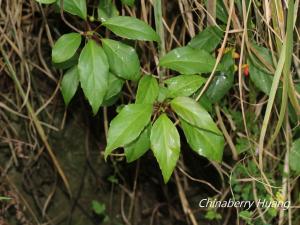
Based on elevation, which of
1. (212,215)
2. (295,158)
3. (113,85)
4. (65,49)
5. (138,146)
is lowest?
(212,215)

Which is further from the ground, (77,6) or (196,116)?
(77,6)

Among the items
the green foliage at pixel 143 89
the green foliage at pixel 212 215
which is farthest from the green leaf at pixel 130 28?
the green foliage at pixel 212 215

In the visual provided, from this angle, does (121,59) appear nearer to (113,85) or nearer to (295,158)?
(113,85)

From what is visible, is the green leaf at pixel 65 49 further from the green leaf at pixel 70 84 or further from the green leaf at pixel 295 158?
the green leaf at pixel 295 158

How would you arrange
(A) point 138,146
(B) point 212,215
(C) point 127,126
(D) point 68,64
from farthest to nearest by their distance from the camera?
(B) point 212,215
(D) point 68,64
(A) point 138,146
(C) point 127,126

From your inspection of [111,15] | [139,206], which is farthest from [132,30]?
[139,206]

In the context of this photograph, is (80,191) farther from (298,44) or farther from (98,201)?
(298,44)

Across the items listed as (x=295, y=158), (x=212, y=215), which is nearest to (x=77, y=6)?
(x=295, y=158)

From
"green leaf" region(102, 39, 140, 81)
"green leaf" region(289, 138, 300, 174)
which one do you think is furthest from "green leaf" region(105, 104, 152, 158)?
"green leaf" region(289, 138, 300, 174)
